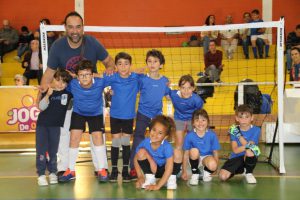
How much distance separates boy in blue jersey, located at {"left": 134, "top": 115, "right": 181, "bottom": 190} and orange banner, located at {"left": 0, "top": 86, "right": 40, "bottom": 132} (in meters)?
4.09

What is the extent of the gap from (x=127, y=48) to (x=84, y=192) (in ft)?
32.6

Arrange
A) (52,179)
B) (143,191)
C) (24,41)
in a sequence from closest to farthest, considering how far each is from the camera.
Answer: (143,191)
(52,179)
(24,41)

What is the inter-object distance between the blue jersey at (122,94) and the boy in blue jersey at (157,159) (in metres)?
0.50

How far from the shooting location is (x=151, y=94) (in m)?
6.25

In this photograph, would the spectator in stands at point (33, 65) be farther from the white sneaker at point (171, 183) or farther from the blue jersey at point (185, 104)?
the white sneaker at point (171, 183)

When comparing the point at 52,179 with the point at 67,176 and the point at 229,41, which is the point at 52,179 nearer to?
the point at 67,176

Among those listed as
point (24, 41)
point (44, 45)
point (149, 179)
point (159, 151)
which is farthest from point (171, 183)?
point (24, 41)

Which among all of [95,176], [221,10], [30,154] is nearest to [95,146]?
[95,176]

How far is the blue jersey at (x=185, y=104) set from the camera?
6.46m

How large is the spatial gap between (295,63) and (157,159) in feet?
14.5

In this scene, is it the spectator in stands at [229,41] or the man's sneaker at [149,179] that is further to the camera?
the spectator in stands at [229,41]

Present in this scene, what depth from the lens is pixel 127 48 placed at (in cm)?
1523

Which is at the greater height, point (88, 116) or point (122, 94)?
point (122, 94)

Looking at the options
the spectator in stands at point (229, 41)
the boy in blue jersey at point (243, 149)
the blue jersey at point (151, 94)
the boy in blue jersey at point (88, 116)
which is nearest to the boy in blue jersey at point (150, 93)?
the blue jersey at point (151, 94)
